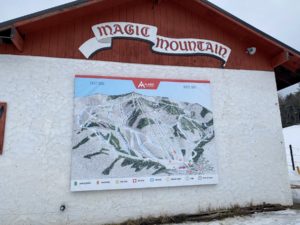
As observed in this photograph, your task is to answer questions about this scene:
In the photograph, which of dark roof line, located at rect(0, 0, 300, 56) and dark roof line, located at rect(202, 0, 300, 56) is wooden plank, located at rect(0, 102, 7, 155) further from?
dark roof line, located at rect(202, 0, 300, 56)

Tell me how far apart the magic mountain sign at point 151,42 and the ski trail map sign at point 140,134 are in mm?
891

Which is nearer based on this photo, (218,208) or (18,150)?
(18,150)

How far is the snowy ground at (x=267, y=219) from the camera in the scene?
6.19 metres

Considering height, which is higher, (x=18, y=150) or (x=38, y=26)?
(x=38, y=26)

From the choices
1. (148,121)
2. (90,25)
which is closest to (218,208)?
(148,121)

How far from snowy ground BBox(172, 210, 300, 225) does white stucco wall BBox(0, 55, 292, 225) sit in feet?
1.78

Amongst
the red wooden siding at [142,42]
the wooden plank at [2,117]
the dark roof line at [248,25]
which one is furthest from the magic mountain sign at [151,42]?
the wooden plank at [2,117]

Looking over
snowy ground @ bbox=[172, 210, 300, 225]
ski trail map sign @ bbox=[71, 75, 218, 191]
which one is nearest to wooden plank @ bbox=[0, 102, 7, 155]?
ski trail map sign @ bbox=[71, 75, 218, 191]

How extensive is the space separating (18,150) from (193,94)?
465 cm

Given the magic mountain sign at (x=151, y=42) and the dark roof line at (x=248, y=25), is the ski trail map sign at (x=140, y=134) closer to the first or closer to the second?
A: the magic mountain sign at (x=151, y=42)

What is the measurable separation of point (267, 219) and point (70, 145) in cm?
507

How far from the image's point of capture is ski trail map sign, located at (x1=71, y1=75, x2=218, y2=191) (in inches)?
257

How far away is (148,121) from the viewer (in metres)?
7.05

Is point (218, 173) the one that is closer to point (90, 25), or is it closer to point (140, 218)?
point (140, 218)
